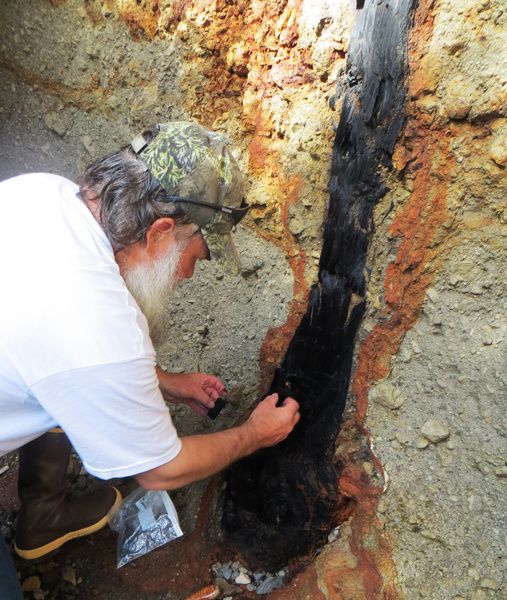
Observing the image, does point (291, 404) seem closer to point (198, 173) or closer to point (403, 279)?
point (403, 279)

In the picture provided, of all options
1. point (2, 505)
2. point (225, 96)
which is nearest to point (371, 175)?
point (225, 96)

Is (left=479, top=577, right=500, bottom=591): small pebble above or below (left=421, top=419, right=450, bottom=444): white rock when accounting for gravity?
below

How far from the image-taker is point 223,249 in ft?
4.78

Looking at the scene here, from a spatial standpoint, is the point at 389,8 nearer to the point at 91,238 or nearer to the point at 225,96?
the point at 225,96

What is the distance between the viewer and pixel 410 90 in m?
1.38

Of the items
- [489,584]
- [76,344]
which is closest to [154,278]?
[76,344]

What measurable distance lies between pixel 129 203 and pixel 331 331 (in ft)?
2.60

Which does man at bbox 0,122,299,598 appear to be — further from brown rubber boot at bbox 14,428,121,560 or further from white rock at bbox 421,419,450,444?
white rock at bbox 421,419,450,444

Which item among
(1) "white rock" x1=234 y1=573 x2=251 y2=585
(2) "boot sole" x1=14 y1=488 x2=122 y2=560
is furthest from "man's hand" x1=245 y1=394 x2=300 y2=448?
(2) "boot sole" x1=14 y1=488 x2=122 y2=560

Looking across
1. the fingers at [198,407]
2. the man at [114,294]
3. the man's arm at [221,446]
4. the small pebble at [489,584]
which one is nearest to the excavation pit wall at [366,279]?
the small pebble at [489,584]

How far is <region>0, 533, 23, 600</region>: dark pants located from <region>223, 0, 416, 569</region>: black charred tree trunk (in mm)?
743

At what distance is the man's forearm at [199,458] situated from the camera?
121 cm

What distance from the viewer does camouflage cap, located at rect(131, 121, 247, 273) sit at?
1.28 metres

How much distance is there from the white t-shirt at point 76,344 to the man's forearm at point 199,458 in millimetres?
45
